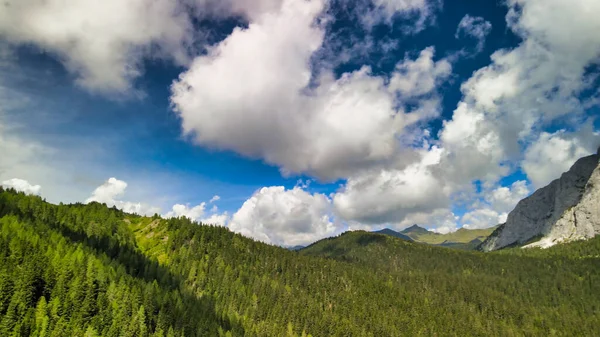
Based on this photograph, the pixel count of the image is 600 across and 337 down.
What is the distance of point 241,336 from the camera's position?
15388 centimetres

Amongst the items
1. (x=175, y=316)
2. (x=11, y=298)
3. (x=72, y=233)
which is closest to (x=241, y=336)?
(x=175, y=316)

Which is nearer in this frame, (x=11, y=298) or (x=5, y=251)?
(x=11, y=298)

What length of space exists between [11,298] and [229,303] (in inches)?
4191

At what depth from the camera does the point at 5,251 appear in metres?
124

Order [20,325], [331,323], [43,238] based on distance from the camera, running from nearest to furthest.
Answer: [20,325] → [43,238] → [331,323]

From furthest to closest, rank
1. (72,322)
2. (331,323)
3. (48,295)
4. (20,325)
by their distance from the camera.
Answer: (331,323) < (48,295) < (72,322) < (20,325)

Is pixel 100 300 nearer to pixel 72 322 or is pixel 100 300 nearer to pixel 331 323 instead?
pixel 72 322

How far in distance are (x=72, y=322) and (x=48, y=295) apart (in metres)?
16.3

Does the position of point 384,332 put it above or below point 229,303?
below

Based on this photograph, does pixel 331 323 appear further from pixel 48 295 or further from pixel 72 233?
pixel 72 233

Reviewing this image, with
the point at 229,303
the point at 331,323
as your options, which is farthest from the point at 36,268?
the point at 331,323

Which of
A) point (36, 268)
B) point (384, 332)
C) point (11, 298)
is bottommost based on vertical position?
point (384, 332)

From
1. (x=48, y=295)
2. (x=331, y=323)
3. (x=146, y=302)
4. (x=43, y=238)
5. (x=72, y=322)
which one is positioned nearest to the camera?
(x=72, y=322)

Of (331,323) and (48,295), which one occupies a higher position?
(48,295)
